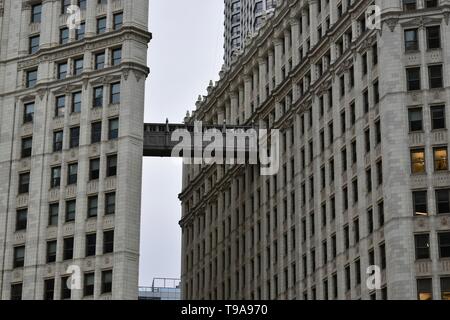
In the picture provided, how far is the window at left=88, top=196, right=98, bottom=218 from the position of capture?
3691 inches

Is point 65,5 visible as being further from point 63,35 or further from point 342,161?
A: point 342,161

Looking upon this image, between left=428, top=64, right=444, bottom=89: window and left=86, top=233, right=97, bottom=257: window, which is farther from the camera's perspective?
left=86, top=233, right=97, bottom=257: window

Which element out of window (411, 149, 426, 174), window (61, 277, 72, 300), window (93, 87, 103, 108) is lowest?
window (61, 277, 72, 300)

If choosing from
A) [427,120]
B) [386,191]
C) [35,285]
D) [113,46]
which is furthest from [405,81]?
[35,285]

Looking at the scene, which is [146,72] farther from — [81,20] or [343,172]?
[343,172]

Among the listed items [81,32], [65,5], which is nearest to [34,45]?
[65,5]

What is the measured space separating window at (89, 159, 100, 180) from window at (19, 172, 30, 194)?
6.56m

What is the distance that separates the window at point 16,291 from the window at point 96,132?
14.2m

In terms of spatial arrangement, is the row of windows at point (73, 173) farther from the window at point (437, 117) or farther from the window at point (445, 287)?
the window at point (445, 287)

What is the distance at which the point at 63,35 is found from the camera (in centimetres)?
10275

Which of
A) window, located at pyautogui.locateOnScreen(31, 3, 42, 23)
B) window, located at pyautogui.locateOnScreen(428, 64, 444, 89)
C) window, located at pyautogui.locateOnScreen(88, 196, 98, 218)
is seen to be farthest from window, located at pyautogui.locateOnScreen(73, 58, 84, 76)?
window, located at pyautogui.locateOnScreen(428, 64, 444, 89)

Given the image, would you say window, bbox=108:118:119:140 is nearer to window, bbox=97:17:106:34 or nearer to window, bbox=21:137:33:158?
window, bbox=21:137:33:158

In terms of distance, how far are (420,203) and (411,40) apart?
1439 cm

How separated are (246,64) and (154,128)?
841 inches
